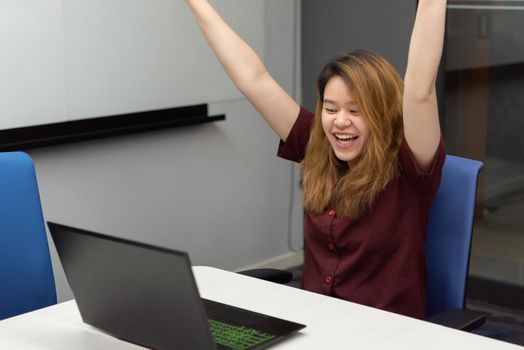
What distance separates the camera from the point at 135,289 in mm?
1839

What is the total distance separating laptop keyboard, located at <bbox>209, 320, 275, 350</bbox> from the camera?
1.98m

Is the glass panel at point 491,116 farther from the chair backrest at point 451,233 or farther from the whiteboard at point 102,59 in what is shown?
the chair backrest at point 451,233

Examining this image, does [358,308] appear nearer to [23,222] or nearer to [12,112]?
[23,222]

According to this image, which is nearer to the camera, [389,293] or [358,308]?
[358,308]

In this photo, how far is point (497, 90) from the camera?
448 centimetres

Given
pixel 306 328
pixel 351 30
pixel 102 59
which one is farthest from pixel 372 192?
pixel 351 30

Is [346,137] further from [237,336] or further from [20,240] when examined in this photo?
[20,240]

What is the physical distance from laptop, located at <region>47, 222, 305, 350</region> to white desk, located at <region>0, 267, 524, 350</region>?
5cm

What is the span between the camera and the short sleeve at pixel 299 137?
2754 mm

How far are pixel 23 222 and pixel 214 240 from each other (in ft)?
6.97

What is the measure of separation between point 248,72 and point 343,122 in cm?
42

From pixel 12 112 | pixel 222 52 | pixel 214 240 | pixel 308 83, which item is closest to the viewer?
pixel 222 52

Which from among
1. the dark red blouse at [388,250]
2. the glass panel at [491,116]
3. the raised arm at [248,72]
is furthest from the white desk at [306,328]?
the glass panel at [491,116]

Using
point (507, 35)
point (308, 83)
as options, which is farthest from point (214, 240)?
point (507, 35)
